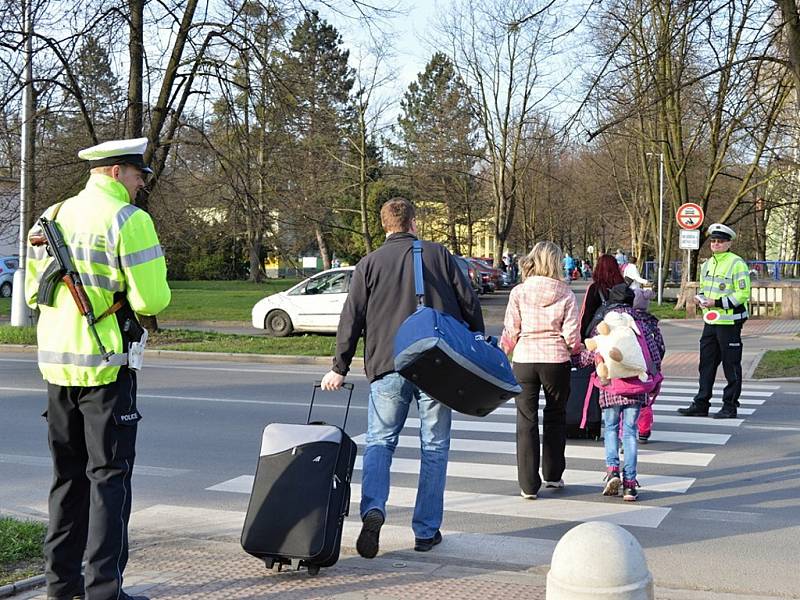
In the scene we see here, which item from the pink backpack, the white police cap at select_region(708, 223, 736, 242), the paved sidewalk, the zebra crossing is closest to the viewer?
the paved sidewalk

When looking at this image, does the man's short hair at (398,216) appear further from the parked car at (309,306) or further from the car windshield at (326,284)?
the car windshield at (326,284)

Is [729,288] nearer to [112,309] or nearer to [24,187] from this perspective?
[112,309]

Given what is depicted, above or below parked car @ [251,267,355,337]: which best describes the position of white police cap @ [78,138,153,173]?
above

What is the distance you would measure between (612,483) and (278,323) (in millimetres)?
15960

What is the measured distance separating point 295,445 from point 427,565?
0.99 m

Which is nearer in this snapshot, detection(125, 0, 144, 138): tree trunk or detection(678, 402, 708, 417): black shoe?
detection(678, 402, 708, 417): black shoe

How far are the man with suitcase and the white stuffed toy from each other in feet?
5.92

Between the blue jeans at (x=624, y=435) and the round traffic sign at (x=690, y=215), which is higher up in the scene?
the round traffic sign at (x=690, y=215)

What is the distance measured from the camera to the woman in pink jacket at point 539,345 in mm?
7184

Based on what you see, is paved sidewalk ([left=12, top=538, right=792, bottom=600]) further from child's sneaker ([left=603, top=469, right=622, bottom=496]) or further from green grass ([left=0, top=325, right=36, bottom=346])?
green grass ([left=0, top=325, right=36, bottom=346])

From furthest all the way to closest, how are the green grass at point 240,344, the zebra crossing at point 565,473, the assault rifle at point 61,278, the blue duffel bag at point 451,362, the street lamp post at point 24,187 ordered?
the street lamp post at point 24,187, the green grass at point 240,344, the zebra crossing at point 565,473, the blue duffel bag at point 451,362, the assault rifle at point 61,278

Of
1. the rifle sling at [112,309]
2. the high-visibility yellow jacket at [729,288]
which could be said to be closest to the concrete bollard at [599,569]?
the rifle sling at [112,309]

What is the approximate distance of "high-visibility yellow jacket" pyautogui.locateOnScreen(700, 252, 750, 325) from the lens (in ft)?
36.3

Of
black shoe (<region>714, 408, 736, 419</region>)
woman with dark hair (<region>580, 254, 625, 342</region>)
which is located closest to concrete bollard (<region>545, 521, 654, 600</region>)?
woman with dark hair (<region>580, 254, 625, 342</region>)
